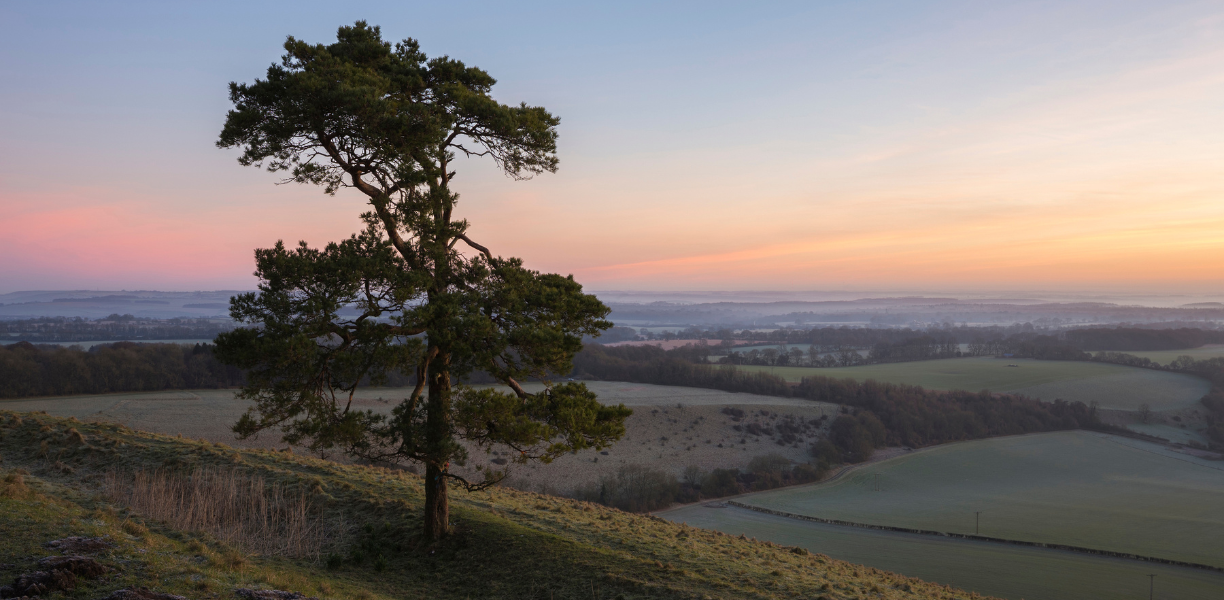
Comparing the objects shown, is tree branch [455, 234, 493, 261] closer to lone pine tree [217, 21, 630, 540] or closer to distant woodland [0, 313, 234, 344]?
lone pine tree [217, 21, 630, 540]

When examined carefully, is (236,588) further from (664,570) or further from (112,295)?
(112,295)

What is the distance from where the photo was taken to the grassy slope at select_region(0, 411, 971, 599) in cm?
840

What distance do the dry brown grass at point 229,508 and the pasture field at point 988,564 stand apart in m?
26.0

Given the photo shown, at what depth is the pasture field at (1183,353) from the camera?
110 metres

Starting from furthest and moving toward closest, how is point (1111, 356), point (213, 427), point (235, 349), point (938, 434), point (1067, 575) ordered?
point (1111, 356) < point (938, 434) < point (213, 427) < point (1067, 575) < point (235, 349)

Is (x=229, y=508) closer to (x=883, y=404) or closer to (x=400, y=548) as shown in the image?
(x=400, y=548)

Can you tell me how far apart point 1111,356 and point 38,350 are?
151534mm

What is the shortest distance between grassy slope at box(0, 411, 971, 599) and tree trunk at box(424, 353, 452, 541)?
422 millimetres

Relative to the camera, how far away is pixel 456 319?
34.7 feet

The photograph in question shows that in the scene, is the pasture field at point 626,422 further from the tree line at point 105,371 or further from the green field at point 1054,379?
the green field at point 1054,379

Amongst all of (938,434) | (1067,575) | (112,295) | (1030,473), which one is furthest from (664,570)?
(112,295)

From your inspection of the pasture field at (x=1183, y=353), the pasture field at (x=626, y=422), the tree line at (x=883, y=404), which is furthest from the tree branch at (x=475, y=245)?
the pasture field at (x=1183, y=353)

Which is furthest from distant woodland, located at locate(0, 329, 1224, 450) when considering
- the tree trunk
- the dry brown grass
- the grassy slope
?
the tree trunk


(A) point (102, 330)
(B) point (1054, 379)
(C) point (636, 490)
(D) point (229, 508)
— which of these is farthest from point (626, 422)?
(A) point (102, 330)
